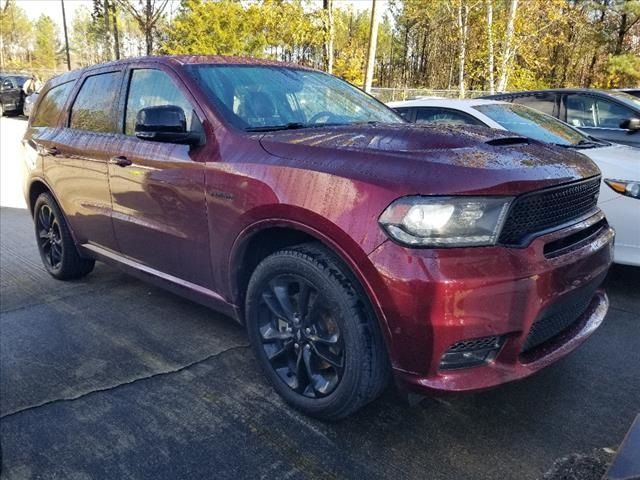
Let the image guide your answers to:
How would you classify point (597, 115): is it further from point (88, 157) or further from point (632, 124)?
point (88, 157)

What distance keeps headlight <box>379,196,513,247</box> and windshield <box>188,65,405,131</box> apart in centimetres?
114

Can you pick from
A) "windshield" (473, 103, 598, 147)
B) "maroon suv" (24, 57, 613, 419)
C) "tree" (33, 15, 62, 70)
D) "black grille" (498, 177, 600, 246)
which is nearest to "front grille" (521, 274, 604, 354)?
"maroon suv" (24, 57, 613, 419)

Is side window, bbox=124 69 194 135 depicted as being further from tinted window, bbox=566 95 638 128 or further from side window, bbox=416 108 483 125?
tinted window, bbox=566 95 638 128

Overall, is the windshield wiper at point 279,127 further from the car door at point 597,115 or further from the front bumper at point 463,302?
the car door at point 597,115

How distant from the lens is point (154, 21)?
23.1m

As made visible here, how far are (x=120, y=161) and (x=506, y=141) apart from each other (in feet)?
7.64

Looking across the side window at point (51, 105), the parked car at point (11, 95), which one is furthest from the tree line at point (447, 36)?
the side window at point (51, 105)

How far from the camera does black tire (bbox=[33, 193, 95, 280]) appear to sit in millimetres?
4535

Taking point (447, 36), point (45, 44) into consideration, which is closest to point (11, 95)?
point (447, 36)

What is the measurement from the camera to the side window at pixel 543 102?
700cm

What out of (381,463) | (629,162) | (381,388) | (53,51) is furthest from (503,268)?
(53,51)

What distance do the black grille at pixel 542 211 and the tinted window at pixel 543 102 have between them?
15.6 ft

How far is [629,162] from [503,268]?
2922mm

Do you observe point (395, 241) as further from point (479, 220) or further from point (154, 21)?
point (154, 21)
